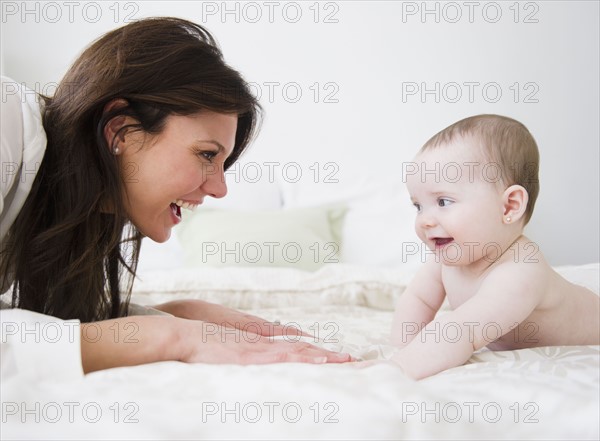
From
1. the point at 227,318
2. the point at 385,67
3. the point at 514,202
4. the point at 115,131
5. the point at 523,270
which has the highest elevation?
the point at 385,67

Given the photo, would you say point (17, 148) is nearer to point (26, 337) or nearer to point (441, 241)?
point (26, 337)

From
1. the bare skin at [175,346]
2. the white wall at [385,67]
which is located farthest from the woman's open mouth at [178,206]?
the white wall at [385,67]

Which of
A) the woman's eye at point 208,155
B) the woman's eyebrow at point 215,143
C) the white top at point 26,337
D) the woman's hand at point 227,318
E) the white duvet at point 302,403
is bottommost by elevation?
the woman's hand at point 227,318

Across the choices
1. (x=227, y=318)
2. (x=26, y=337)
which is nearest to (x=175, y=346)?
(x=26, y=337)

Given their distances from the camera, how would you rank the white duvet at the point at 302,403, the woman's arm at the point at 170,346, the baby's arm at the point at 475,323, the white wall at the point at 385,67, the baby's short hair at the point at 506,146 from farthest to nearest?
1. the white wall at the point at 385,67
2. the baby's short hair at the point at 506,146
3. the baby's arm at the point at 475,323
4. the woman's arm at the point at 170,346
5. the white duvet at the point at 302,403

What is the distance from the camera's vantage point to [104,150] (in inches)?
44.0

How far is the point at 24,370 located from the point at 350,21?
102 inches

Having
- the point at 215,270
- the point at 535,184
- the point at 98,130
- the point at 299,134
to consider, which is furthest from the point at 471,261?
the point at 299,134

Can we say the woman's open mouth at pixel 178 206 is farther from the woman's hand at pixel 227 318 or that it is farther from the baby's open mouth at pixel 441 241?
the baby's open mouth at pixel 441 241

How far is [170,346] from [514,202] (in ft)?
2.04

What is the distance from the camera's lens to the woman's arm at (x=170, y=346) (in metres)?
0.82

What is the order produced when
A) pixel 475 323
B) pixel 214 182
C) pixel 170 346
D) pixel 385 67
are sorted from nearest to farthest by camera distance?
1. pixel 170 346
2. pixel 475 323
3. pixel 214 182
4. pixel 385 67

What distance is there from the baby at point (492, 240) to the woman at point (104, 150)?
13.9 inches

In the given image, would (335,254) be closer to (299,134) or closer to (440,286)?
(299,134)
